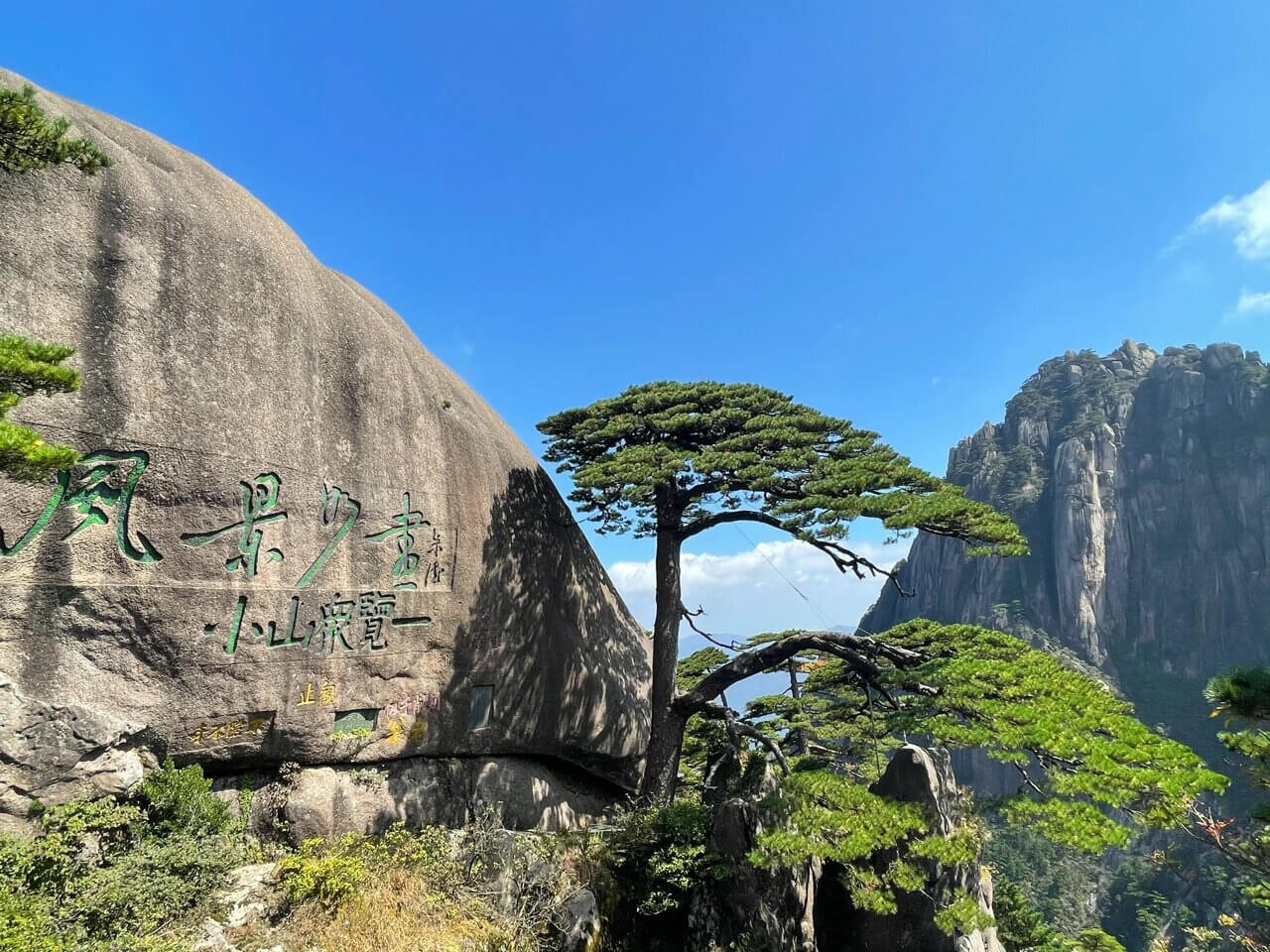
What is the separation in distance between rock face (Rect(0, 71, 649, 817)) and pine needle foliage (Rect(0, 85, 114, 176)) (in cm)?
226

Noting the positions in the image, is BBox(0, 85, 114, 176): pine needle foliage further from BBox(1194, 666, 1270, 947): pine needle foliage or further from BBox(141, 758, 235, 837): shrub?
BBox(1194, 666, 1270, 947): pine needle foliage

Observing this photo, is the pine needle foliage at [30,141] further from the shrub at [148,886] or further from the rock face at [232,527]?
the shrub at [148,886]

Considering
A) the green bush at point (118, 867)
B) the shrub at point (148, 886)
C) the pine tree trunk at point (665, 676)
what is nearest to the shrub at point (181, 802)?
the green bush at point (118, 867)

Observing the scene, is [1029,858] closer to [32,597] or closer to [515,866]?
[515,866]

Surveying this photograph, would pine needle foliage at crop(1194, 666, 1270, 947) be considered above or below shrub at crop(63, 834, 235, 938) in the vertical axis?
above

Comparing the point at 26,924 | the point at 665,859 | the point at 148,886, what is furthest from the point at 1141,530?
the point at 26,924

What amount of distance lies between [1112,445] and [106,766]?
300ft

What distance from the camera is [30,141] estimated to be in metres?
3.34

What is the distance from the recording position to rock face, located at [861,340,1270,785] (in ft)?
213

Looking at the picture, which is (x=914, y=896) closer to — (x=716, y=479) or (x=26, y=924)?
(x=716, y=479)

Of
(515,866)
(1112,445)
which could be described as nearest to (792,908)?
(515,866)

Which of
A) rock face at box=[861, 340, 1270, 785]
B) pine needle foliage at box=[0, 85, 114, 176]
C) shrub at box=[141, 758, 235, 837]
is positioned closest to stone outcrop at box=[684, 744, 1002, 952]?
shrub at box=[141, 758, 235, 837]

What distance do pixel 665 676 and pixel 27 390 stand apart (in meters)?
7.32

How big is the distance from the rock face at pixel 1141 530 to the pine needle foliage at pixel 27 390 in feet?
247
